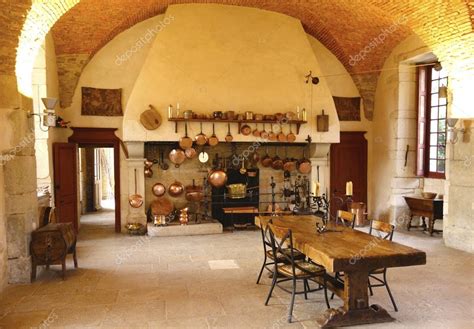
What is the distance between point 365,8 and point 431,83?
2.38 metres

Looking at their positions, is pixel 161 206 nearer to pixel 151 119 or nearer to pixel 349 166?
pixel 151 119

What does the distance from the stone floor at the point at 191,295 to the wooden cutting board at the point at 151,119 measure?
92.1 inches

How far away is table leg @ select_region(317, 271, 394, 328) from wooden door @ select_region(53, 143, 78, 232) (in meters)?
5.44

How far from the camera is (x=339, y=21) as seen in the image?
7566 millimetres

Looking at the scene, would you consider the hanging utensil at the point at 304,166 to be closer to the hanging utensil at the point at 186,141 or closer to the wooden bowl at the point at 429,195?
the wooden bowl at the point at 429,195


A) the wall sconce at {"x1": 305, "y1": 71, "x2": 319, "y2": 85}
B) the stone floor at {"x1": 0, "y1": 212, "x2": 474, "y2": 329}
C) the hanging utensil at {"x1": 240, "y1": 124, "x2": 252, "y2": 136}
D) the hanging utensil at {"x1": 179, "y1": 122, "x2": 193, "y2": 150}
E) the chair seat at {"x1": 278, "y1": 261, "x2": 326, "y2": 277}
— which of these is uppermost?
the wall sconce at {"x1": 305, "y1": 71, "x2": 319, "y2": 85}

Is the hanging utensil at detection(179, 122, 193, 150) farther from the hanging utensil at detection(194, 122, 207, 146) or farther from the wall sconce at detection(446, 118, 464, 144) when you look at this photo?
the wall sconce at detection(446, 118, 464, 144)

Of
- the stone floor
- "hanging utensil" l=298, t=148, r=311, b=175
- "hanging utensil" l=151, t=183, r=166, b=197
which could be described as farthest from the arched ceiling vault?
the stone floor

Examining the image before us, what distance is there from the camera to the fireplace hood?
7.12 m

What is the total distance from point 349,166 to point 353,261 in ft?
19.9

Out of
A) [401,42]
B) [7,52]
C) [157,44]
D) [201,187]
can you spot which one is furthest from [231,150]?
[7,52]

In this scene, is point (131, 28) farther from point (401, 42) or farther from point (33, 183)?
point (401, 42)

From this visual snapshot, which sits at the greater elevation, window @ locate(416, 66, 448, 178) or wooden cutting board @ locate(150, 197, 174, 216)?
window @ locate(416, 66, 448, 178)

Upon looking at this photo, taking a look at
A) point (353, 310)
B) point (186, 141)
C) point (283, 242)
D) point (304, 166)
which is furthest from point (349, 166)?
point (353, 310)
